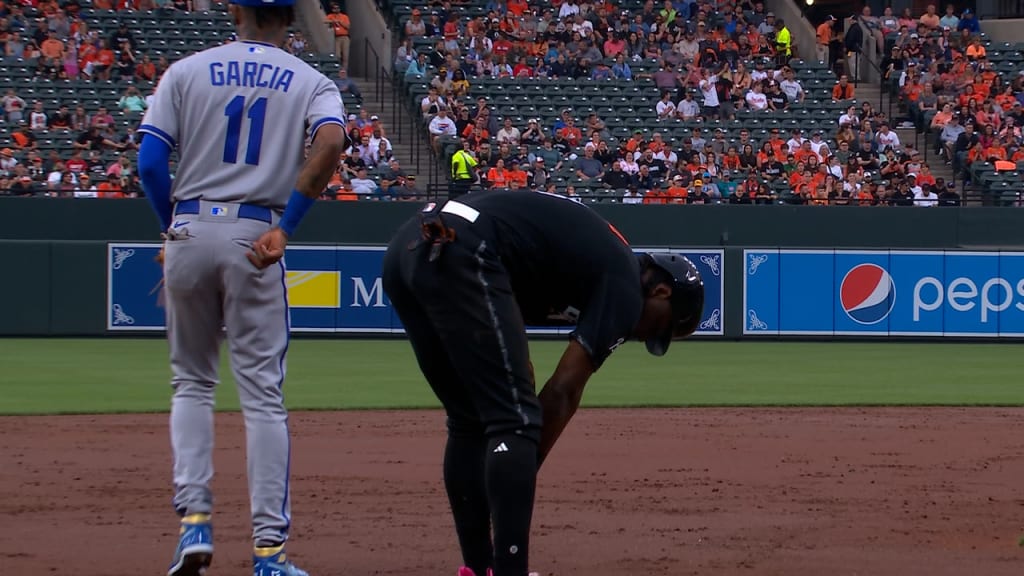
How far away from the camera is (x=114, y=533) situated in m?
6.27

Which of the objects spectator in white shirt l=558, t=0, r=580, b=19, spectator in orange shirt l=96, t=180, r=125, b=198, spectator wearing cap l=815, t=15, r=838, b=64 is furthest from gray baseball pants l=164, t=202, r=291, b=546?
spectator wearing cap l=815, t=15, r=838, b=64

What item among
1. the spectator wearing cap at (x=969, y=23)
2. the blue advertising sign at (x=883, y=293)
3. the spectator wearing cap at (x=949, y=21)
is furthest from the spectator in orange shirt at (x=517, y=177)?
the spectator wearing cap at (x=969, y=23)

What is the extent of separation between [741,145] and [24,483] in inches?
703

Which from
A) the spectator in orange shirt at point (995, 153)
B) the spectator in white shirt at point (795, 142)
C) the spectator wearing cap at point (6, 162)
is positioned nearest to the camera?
the spectator wearing cap at point (6, 162)

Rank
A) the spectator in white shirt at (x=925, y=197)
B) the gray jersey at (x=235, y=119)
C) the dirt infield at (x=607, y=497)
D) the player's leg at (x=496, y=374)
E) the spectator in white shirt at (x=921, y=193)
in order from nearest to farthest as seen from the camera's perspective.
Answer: the player's leg at (x=496, y=374)
the gray jersey at (x=235, y=119)
the dirt infield at (x=607, y=497)
the spectator in white shirt at (x=925, y=197)
the spectator in white shirt at (x=921, y=193)

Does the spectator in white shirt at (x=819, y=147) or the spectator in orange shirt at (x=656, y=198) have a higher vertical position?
the spectator in white shirt at (x=819, y=147)

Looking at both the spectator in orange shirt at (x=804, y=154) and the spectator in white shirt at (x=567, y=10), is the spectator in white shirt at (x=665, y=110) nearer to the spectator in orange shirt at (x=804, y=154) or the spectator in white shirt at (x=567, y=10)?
the spectator in orange shirt at (x=804, y=154)

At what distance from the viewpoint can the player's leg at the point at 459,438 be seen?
4.81 meters

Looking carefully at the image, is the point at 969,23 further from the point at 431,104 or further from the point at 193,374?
the point at 193,374

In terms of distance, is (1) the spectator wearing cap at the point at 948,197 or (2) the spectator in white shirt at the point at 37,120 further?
(1) the spectator wearing cap at the point at 948,197

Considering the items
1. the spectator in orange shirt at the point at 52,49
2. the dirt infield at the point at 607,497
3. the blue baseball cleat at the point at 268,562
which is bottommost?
the dirt infield at the point at 607,497

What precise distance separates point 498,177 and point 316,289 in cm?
326

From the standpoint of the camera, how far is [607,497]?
751 centimetres

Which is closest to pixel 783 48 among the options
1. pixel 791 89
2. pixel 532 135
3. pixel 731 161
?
pixel 791 89
